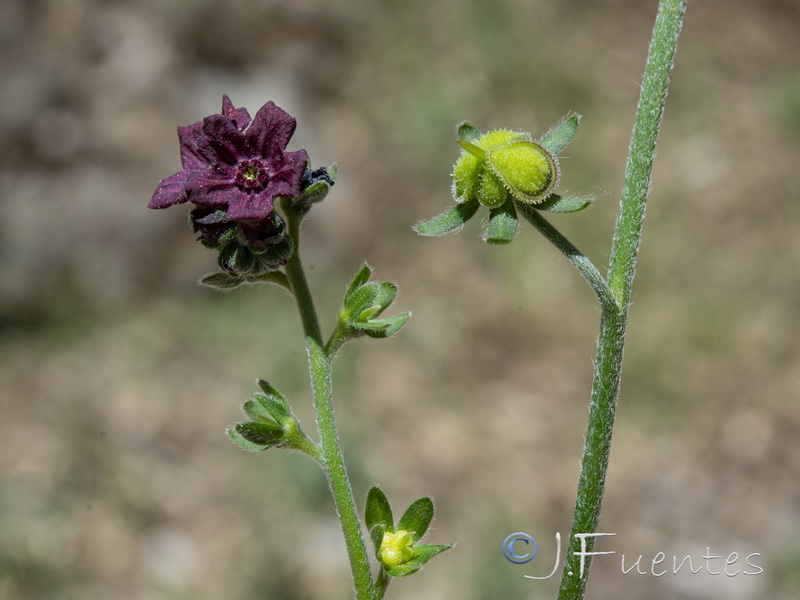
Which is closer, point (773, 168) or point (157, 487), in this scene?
point (157, 487)

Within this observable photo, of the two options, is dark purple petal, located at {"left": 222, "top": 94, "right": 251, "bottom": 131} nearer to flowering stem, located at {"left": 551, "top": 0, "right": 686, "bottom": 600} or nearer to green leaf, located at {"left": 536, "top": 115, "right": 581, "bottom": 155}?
green leaf, located at {"left": 536, "top": 115, "right": 581, "bottom": 155}

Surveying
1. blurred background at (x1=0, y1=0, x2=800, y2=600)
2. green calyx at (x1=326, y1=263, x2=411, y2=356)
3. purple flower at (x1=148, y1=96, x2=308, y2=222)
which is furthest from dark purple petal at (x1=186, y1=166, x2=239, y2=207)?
blurred background at (x1=0, y1=0, x2=800, y2=600)

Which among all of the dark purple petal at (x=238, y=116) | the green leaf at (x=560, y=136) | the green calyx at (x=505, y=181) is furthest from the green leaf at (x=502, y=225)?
the dark purple petal at (x=238, y=116)

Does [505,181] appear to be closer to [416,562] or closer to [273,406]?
[273,406]

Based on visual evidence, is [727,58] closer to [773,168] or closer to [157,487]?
[773,168]

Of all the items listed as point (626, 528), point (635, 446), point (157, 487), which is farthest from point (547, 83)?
point (157, 487)

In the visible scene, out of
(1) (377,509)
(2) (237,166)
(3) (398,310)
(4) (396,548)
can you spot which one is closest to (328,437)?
(1) (377,509)

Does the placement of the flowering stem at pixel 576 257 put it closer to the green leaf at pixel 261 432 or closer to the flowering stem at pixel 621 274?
the flowering stem at pixel 621 274
